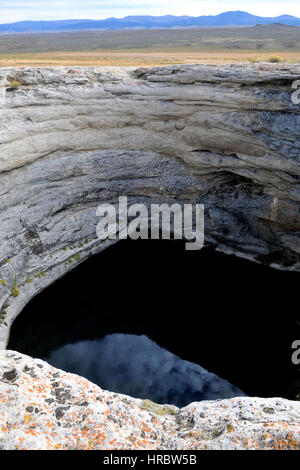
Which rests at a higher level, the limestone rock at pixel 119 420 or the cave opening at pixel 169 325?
the limestone rock at pixel 119 420

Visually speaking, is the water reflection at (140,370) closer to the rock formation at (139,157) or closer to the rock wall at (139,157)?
the rock wall at (139,157)

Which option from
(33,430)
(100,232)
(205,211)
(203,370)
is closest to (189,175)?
(205,211)

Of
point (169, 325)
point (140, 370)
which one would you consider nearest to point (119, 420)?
point (140, 370)

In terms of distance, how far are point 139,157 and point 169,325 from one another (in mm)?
11491

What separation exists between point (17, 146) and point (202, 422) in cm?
1737

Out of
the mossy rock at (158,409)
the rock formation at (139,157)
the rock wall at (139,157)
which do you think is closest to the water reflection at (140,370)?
the rock wall at (139,157)

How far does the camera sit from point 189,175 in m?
26.4

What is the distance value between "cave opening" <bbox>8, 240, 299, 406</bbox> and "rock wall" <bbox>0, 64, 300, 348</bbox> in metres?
1.39

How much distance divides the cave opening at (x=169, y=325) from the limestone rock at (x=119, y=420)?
19.3 ft

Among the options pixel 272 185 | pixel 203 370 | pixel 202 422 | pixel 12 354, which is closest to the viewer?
pixel 202 422

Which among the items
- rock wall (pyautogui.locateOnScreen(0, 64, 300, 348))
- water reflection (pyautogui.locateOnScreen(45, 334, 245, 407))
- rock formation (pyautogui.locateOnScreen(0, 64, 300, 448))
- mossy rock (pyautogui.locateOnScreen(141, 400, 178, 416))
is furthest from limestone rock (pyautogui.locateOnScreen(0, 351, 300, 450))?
rock formation (pyautogui.locateOnScreen(0, 64, 300, 448))

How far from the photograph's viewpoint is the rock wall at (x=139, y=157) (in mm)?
21500

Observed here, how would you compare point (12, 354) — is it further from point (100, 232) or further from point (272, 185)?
point (272, 185)
